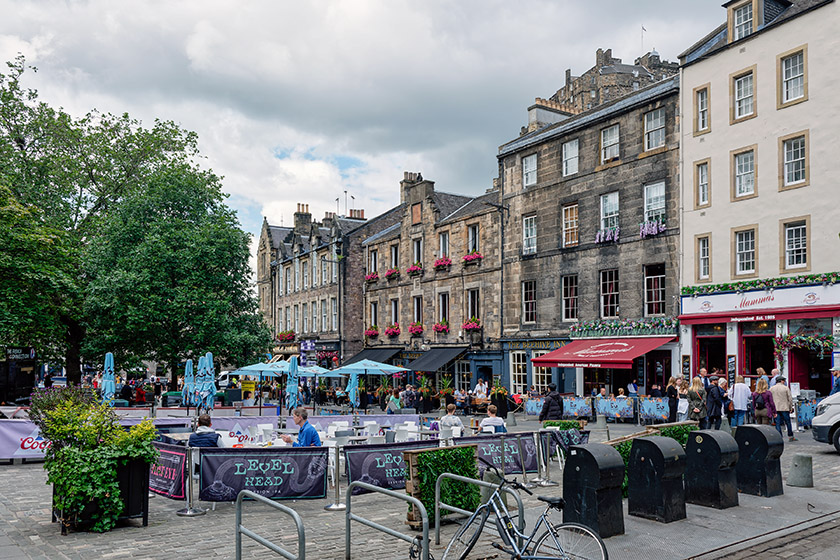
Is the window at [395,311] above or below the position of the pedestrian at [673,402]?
above

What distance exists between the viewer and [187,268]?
28641 millimetres

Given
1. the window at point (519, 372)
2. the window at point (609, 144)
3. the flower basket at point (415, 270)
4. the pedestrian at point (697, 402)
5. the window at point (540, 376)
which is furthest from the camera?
the flower basket at point (415, 270)

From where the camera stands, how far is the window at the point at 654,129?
1003 inches

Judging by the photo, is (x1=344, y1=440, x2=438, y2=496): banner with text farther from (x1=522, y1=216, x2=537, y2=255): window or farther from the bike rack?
(x1=522, y1=216, x2=537, y2=255): window

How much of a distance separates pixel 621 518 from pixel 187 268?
23.3m

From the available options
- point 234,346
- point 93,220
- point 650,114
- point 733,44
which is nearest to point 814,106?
point 733,44

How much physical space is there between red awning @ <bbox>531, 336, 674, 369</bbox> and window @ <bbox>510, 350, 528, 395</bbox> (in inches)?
108

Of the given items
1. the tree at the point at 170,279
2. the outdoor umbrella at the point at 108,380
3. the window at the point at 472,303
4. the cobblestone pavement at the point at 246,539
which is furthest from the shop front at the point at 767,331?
the outdoor umbrella at the point at 108,380

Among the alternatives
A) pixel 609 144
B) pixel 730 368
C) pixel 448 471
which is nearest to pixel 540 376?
pixel 730 368

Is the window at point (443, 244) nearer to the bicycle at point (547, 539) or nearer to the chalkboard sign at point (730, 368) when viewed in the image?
the chalkboard sign at point (730, 368)

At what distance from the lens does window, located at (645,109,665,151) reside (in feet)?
83.6

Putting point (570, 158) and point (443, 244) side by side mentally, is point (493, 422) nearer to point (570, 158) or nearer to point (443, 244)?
point (570, 158)

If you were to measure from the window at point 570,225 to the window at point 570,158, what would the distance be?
1.46m

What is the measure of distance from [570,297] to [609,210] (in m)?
3.94
